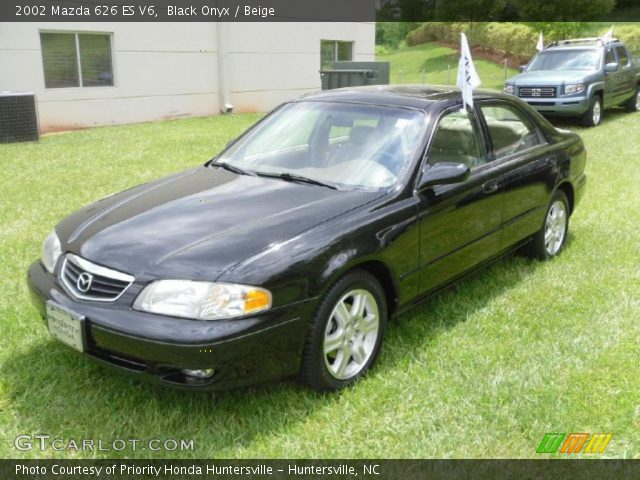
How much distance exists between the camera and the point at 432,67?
115 ft

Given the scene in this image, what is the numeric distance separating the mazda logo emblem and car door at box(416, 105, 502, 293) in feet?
5.96

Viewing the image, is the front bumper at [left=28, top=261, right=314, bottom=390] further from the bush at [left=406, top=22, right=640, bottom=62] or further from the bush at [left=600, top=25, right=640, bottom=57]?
the bush at [left=600, top=25, right=640, bottom=57]

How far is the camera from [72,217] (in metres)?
3.81

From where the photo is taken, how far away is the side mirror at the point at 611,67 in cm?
1370

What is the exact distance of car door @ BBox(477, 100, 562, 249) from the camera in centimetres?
461

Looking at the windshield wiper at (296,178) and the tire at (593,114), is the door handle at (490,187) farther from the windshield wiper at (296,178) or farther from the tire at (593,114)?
the tire at (593,114)

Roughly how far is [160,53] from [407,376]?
13.5m

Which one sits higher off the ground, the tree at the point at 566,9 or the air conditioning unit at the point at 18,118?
the tree at the point at 566,9

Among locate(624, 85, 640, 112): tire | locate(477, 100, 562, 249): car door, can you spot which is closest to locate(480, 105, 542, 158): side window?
locate(477, 100, 562, 249): car door

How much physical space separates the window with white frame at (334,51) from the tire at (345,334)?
56.1ft

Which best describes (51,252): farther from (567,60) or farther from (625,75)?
(625,75)

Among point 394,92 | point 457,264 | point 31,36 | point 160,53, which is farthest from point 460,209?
point 160,53

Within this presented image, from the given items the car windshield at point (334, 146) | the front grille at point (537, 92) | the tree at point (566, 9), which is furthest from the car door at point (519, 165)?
the tree at point (566, 9)

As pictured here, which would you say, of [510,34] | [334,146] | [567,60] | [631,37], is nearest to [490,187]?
[334,146]
